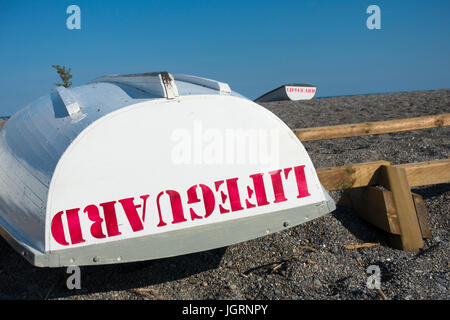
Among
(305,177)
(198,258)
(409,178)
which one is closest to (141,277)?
(198,258)

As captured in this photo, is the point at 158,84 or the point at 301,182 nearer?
the point at 158,84

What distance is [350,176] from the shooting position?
3.27m

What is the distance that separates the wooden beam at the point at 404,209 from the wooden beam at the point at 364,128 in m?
0.91

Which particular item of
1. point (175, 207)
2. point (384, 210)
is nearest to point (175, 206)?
point (175, 207)

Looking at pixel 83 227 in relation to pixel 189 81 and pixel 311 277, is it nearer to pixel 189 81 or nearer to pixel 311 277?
pixel 189 81

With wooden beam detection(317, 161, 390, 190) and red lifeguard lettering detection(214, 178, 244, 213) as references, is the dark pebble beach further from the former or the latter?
red lifeguard lettering detection(214, 178, 244, 213)

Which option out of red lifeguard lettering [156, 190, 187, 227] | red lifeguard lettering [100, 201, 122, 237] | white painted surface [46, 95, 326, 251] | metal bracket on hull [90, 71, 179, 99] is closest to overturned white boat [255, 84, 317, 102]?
metal bracket on hull [90, 71, 179, 99]

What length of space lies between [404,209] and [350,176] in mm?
527

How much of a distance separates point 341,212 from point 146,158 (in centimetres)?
232

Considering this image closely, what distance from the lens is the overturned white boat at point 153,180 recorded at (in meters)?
2.16

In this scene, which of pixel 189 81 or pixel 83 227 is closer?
pixel 83 227

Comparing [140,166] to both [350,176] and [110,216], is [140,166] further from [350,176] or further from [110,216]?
[350,176]

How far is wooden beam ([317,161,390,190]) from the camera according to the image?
3152 mm
